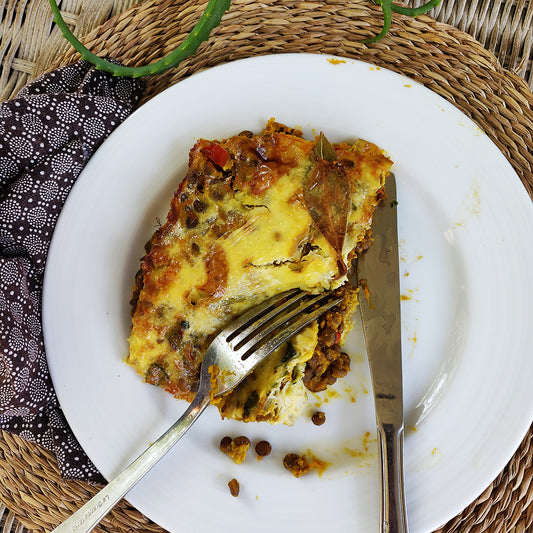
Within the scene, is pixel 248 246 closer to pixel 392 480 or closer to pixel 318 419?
pixel 318 419

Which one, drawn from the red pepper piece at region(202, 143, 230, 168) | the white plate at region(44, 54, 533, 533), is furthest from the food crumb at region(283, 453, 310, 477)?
the red pepper piece at region(202, 143, 230, 168)

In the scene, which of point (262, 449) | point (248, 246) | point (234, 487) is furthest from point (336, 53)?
point (234, 487)

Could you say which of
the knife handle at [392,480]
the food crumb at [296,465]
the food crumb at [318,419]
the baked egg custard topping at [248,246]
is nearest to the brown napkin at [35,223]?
the baked egg custard topping at [248,246]

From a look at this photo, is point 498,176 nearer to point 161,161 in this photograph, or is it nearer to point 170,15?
point 161,161

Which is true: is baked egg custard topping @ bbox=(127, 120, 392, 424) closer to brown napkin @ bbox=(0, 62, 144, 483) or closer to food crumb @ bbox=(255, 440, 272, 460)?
food crumb @ bbox=(255, 440, 272, 460)

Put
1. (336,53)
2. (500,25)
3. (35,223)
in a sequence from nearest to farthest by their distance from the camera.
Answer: (35,223)
(336,53)
(500,25)

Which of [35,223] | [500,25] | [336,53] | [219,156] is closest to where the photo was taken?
[219,156]

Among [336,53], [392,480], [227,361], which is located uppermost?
[336,53]

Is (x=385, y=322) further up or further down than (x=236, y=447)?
further up

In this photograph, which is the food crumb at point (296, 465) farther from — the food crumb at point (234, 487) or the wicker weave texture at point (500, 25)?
the wicker weave texture at point (500, 25)
